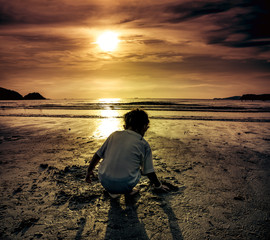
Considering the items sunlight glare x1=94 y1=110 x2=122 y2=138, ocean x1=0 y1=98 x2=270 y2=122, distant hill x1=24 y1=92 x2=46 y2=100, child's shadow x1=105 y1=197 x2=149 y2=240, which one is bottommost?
child's shadow x1=105 y1=197 x2=149 y2=240

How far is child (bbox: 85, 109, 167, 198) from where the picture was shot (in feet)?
6.48

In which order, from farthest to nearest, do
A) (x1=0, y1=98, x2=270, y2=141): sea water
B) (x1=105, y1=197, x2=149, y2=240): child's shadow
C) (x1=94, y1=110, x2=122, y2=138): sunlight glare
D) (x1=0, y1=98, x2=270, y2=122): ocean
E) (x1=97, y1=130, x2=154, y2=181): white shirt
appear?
(x1=0, y1=98, x2=270, y2=122): ocean → (x1=0, y1=98, x2=270, y2=141): sea water → (x1=94, y1=110, x2=122, y2=138): sunlight glare → (x1=97, y1=130, x2=154, y2=181): white shirt → (x1=105, y1=197, x2=149, y2=240): child's shadow

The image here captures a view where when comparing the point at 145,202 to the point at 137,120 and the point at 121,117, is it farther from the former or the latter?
the point at 121,117

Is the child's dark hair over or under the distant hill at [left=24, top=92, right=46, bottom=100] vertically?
under

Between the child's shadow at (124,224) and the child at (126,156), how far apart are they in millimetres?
212

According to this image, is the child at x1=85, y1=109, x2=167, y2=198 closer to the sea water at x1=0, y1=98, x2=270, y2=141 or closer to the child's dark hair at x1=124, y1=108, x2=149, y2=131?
the child's dark hair at x1=124, y1=108, x2=149, y2=131

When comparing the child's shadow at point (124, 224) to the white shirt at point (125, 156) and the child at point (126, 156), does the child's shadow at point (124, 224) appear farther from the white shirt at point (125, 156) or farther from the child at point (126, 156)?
the white shirt at point (125, 156)

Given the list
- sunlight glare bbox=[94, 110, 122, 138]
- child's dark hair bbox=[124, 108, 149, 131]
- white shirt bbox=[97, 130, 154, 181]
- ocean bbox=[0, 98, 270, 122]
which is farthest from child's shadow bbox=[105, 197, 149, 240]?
ocean bbox=[0, 98, 270, 122]

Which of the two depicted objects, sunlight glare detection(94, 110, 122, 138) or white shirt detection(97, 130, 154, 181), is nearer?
white shirt detection(97, 130, 154, 181)

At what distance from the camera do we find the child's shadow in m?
1.72

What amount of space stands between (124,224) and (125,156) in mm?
768

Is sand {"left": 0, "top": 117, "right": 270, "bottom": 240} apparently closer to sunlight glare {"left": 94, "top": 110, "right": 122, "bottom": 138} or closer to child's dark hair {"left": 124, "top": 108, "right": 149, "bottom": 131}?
child's dark hair {"left": 124, "top": 108, "right": 149, "bottom": 131}

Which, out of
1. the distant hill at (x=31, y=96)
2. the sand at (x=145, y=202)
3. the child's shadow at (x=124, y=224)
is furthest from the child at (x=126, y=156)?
the distant hill at (x=31, y=96)

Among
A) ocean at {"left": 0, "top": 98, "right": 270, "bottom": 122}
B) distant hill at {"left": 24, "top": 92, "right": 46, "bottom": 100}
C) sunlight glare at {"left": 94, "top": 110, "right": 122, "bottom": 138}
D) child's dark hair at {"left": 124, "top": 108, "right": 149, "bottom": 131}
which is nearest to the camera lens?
child's dark hair at {"left": 124, "top": 108, "right": 149, "bottom": 131}
